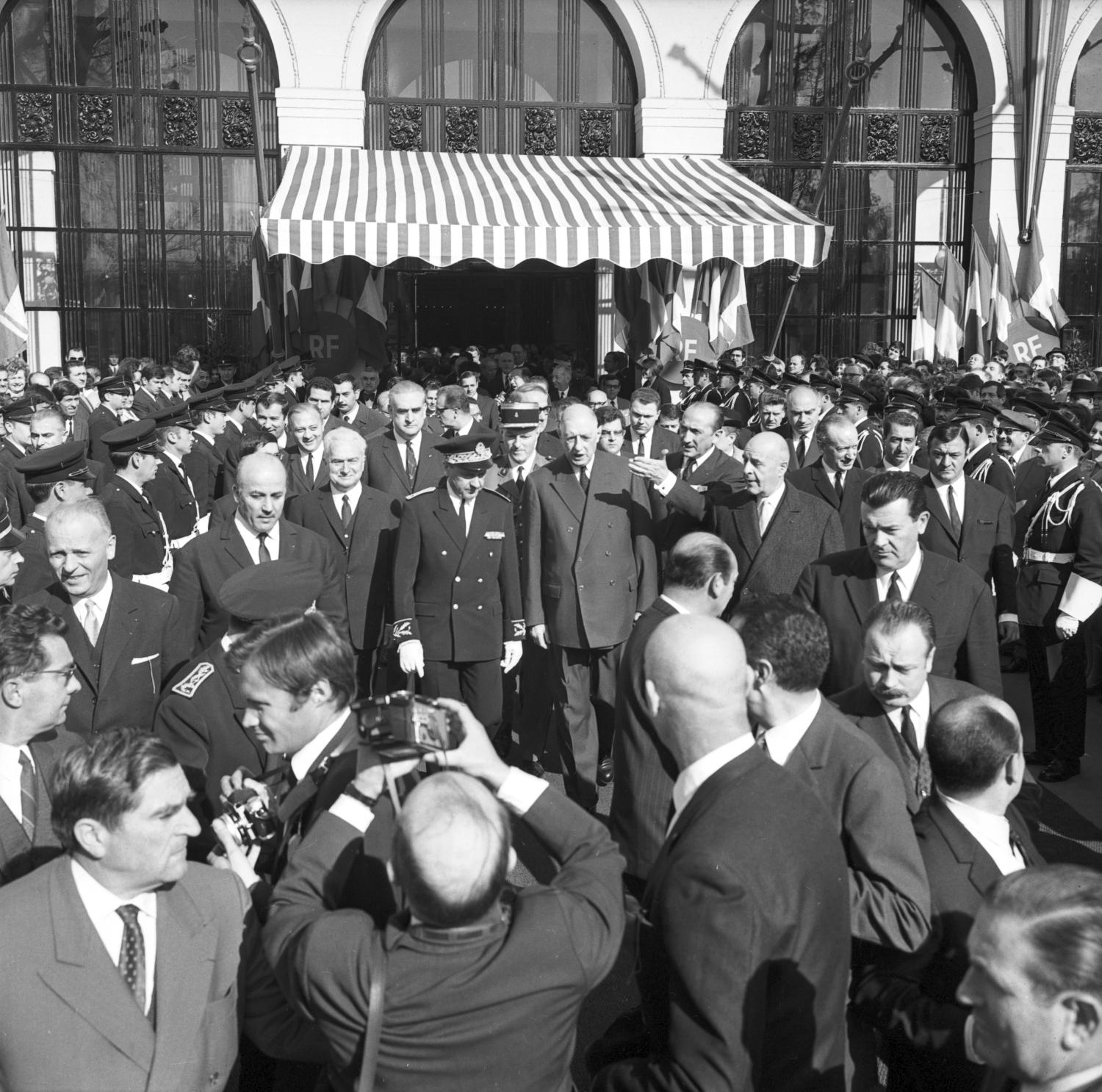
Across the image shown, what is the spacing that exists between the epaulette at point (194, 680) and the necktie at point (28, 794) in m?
0.50

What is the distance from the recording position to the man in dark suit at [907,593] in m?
4.72

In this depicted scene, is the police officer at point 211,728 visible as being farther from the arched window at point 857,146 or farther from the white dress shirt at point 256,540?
the arched window at point 857,146

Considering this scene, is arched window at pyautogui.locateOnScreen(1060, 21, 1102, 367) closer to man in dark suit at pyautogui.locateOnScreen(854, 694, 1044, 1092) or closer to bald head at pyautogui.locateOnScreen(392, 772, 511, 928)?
man in dark suit at pyautogui.locateOnScreen(854, 694, 1044, 1092)

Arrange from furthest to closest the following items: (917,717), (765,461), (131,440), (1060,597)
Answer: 1. (131,440)
2. (1060,597)
3. (765,461)
4. (917,717)

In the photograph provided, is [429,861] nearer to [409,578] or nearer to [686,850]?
[686,850]

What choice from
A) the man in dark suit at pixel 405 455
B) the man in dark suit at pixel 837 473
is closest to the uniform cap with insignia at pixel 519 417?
the man in dark suit at pixel 405 455

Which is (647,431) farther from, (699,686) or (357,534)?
(699,686)

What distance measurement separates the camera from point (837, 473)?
725cm

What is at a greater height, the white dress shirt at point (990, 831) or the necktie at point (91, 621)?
the necktie at point (91, 621)

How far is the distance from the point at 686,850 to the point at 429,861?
55 cm

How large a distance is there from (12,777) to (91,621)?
131 centimetres

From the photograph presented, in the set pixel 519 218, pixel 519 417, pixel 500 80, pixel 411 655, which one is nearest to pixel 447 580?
pixel 411 655

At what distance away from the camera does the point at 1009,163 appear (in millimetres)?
20453

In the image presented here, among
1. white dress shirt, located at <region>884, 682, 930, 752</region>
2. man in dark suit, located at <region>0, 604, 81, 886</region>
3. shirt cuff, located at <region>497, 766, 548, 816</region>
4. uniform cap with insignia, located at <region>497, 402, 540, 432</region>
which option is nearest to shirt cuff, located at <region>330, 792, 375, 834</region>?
shirt cuff, located at <region>497, 766, 548, 816</region>
